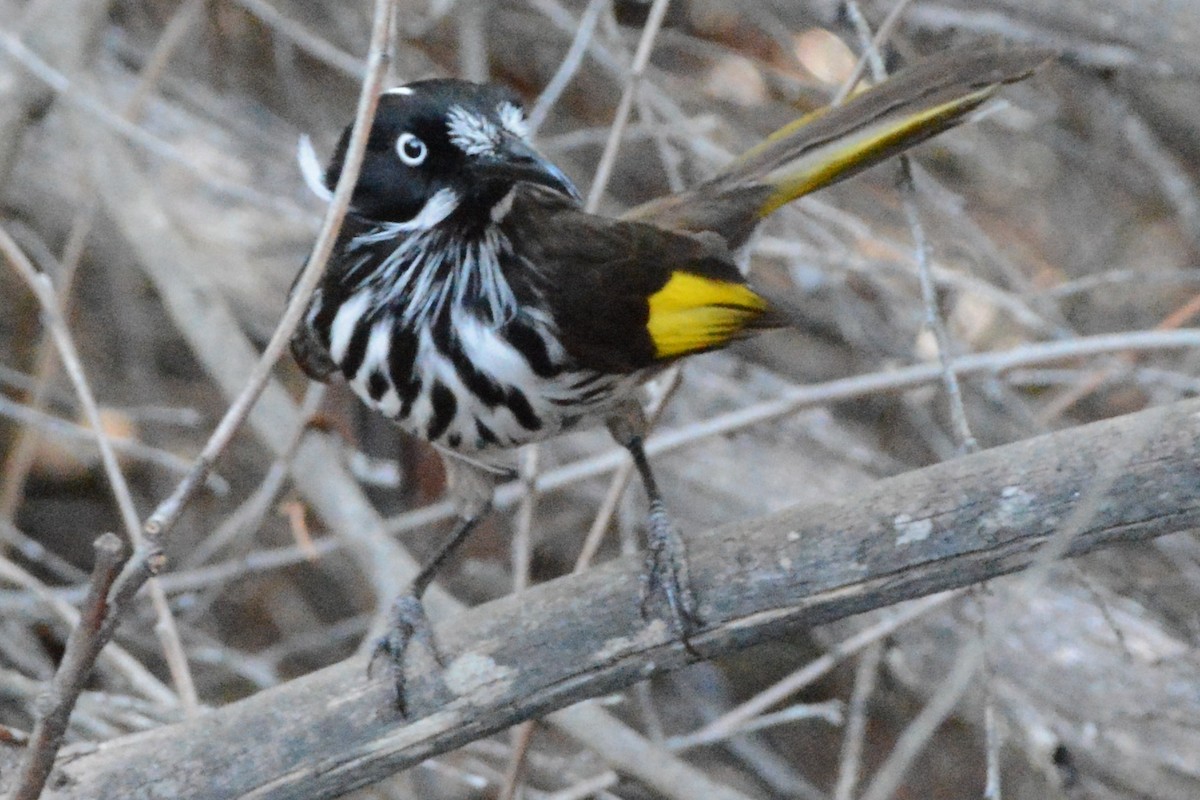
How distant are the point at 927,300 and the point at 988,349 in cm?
211

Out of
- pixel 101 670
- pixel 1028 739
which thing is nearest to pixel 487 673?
pixel 1028 739

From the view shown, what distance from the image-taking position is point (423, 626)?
7.89 ft

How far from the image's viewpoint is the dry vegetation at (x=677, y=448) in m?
2.17

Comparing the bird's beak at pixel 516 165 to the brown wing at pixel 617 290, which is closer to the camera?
the bird's beak at pixel 516 165

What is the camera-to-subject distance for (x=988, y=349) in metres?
4.44

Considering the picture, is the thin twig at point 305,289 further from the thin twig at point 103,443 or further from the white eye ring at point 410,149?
the thin twig at point 103,443

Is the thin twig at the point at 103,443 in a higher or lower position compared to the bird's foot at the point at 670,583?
higher

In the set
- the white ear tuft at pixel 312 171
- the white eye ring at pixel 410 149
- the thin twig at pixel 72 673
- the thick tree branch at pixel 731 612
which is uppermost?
the white ear tuft at pixel 312 171

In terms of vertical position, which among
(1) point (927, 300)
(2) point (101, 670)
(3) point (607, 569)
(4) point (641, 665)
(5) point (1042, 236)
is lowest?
(4) point (641, 665)

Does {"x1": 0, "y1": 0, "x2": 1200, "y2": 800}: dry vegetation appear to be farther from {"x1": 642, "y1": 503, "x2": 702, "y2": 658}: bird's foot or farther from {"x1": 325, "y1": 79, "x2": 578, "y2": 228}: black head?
{"x1": 325, "y1": 79, "x2": 578, "y2": 228}: black head

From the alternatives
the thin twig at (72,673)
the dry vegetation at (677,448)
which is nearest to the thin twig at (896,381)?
the dry vegetation at (677,448)

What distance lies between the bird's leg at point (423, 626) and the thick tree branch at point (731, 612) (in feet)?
0.09

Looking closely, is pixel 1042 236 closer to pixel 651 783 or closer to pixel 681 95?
pixel 681 95

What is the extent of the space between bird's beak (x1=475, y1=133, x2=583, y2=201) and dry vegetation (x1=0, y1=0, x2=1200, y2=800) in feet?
2.02
